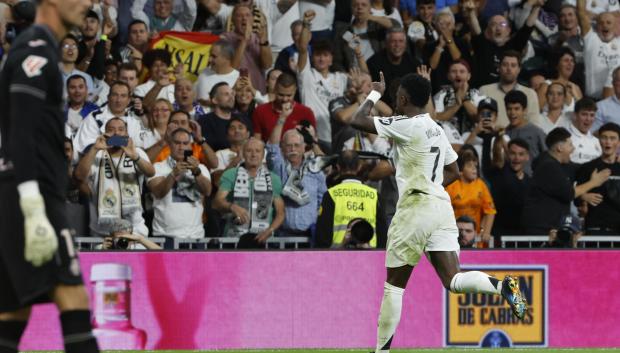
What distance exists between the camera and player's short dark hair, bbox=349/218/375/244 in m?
12.8

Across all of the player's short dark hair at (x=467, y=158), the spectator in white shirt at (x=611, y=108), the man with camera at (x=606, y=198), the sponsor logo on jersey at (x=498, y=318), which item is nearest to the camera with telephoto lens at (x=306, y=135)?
the player's short dark hair at (x=467, y=158)

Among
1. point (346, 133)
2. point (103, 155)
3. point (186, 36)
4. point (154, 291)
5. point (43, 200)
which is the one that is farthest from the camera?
point (186, 36)

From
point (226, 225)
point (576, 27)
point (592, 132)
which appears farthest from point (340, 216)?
point (576, 27)

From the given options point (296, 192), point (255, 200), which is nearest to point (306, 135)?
point (296, 192)

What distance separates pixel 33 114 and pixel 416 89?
442 centimetres

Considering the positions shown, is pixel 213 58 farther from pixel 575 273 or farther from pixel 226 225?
pixel 575 273

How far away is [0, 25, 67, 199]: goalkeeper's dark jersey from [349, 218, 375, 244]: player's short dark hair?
22.8 feet

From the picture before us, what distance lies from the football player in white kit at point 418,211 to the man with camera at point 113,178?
164 inches

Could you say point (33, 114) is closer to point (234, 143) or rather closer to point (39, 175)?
point (39, 175)

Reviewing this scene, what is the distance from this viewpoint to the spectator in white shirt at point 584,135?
15.6m

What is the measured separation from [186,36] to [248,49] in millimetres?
823

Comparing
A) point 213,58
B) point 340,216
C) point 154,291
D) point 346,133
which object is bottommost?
point 154,291

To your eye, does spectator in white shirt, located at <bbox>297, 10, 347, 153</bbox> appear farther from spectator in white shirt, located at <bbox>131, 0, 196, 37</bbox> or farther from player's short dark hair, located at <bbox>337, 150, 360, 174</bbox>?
player's short dark hair, located at <bbox>337, 150, 360, 174</bbox>

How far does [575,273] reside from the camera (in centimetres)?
1292
